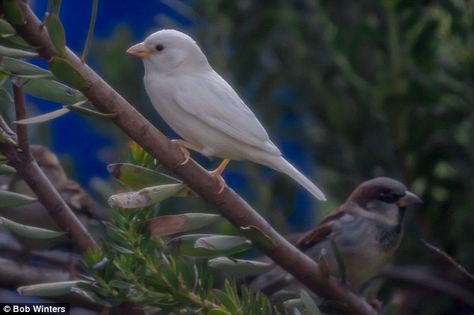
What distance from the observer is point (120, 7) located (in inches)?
98.8

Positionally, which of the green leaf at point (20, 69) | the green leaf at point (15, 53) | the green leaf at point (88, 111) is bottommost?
the green leaf at point (88, 111)

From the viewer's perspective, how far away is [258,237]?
0.94 m

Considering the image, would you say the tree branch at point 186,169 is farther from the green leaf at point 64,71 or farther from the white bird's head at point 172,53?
the white bird's head at point 172,53

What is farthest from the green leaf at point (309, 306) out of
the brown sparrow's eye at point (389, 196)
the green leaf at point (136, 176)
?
the brown sparrow's eye at point (389, 196)

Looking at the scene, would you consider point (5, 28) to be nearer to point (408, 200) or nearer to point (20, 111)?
point (20, 111)

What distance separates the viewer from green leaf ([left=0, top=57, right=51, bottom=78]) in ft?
2.83

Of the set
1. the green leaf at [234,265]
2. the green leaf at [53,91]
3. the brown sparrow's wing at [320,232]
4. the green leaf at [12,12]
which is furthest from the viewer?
the brown sparrow's wing at [320,232]

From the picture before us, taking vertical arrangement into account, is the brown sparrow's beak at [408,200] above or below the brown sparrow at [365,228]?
above

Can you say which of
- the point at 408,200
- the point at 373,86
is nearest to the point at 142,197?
the point at 408,200

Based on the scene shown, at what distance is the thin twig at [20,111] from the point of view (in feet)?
3.12

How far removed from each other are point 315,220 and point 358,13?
0.62m

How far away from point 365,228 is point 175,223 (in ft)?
3.68

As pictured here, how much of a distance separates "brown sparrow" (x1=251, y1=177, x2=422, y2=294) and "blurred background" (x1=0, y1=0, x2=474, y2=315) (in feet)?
0.20

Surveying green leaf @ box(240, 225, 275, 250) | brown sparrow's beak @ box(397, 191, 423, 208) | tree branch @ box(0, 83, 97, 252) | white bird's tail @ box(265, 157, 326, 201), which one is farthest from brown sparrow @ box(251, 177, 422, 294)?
green leaf @ box(240, 225, 275, 250)
